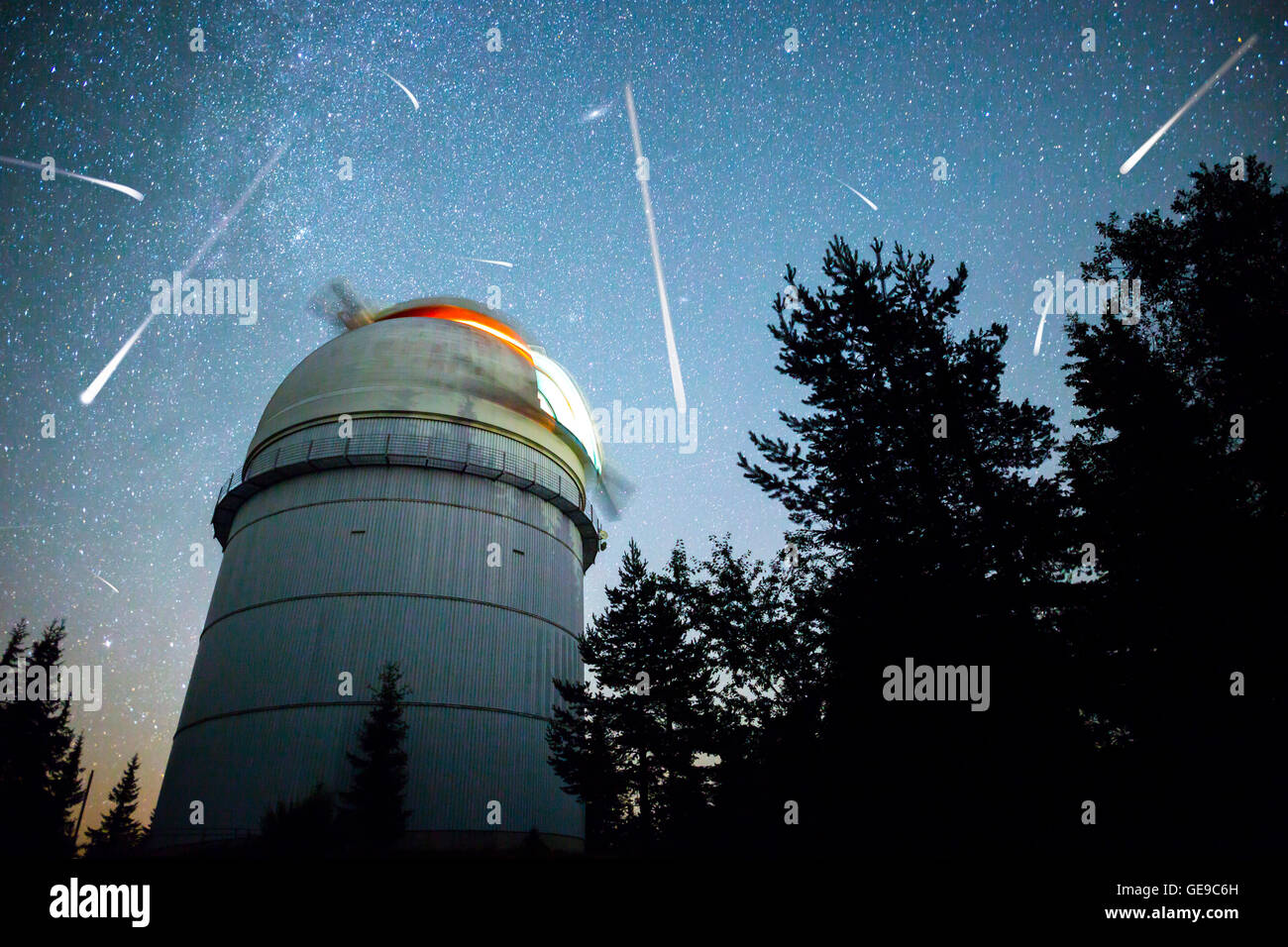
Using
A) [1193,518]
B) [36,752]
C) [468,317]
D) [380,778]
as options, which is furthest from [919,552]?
[36,752]

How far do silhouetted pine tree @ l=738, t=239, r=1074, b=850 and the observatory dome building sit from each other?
11779 mm

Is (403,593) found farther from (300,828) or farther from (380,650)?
(300,828)

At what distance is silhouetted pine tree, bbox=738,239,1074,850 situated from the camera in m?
8.66

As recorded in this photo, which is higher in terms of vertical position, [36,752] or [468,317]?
[468,317]

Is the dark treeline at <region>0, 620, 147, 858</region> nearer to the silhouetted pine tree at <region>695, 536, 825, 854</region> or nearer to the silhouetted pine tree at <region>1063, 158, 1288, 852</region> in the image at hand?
the silhouetted pine tree at <region>695, 536, 825, 854</region>

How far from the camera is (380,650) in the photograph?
18766 millimetres

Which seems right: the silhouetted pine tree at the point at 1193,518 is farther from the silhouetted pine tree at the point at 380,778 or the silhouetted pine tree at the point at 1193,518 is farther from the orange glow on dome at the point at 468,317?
the orange glow on dome at the point at 468,317

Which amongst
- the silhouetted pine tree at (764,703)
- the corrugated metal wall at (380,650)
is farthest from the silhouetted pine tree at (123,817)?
the silhouetted pine tree at (764,703)

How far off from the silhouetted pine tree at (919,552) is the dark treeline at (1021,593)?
→ 0.12ft

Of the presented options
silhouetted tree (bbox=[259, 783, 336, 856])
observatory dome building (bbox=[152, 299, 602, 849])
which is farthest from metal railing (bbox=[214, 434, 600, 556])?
silhouetted tree (bbox=[259, 783, 336, 856])

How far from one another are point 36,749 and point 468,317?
89.1 feet

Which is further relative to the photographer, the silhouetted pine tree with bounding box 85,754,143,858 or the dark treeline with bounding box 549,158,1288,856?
the silhouetted pine tree with bounding box 85,754,143,858

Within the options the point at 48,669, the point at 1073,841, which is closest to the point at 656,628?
the point at 1073,841
